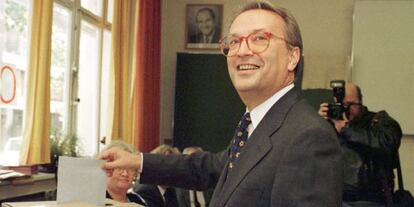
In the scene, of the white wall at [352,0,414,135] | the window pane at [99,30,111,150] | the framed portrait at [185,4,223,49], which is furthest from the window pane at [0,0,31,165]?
the white wall at [352,0,414,135]

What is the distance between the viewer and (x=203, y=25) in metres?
5.84

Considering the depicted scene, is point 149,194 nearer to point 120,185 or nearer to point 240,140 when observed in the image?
point 120,185

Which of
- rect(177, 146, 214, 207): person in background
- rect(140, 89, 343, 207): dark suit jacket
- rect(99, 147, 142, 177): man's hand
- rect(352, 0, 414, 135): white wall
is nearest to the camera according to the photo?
rect(140, 89, 343, 207): dark suit jacket

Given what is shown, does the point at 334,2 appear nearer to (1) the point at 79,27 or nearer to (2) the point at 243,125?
(1) the point at 79,27

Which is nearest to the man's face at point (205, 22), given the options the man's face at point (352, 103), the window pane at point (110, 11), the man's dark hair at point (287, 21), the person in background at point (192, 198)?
the window pane at point (110, 11)

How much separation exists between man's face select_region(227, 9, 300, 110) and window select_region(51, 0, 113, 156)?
8.52ft

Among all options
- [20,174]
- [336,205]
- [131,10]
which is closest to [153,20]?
[131,10]

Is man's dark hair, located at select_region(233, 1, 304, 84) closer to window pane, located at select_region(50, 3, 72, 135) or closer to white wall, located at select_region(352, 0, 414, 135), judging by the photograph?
window pane, located at select_region(50, 3, 72, 135)

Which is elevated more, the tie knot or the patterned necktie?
the tie knot

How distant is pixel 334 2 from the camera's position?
18.5ft

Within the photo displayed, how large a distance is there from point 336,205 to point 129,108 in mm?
3787

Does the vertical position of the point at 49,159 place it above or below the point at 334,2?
below

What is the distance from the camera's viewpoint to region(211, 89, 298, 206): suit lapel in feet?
3.84

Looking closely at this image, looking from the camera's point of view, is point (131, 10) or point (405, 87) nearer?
point (131, 10)
